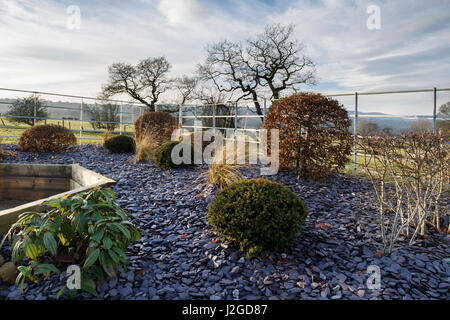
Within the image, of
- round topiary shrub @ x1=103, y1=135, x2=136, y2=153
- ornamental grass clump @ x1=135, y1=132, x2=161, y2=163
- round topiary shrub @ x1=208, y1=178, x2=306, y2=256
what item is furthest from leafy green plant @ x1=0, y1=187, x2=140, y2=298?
round topiary shrub @ x1=103, y1=135, x2=136, y2=153

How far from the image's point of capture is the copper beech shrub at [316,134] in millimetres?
4684

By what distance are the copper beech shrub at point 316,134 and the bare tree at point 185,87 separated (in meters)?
14.3

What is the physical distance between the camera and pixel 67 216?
2258mm

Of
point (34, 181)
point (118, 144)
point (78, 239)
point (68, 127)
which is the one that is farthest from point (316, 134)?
point (68, 127)

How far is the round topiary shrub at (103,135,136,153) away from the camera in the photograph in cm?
796

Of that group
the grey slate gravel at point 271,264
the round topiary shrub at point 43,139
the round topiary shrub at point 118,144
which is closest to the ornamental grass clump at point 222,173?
the grey slate gravel at point 271,264

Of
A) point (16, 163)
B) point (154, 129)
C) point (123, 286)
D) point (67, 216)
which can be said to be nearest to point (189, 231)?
point (123, 286)

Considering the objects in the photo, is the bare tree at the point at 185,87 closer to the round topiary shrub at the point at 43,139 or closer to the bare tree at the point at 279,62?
the bare tree at the point at 279,62

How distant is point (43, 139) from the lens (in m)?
7.60

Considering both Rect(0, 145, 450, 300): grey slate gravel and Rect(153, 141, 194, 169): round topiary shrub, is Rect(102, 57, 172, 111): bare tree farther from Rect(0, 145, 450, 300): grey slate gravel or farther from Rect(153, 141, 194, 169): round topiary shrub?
Rect(0, 145, 450, 300): grey slate gravel

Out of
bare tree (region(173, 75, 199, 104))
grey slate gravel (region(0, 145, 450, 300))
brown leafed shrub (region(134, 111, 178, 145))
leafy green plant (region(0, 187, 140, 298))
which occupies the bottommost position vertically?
grey slate gravel (region(0, 145, 450, 300))

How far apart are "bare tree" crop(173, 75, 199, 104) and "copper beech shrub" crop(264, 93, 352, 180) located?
46.9 feet
